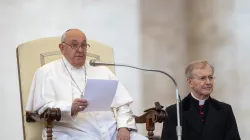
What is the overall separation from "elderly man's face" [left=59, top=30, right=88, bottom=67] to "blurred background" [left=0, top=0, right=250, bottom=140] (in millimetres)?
1148

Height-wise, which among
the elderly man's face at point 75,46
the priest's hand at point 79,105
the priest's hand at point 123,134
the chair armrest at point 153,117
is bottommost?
the priest's hand at point 123,134

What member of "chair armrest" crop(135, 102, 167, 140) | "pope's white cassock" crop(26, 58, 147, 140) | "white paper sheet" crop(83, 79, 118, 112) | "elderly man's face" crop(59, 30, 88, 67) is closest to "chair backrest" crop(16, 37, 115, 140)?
"pope's white cassock" crop(26, 58, 147, 140)

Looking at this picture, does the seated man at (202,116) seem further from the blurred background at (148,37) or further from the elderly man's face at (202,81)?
the blurred background at (148,37)

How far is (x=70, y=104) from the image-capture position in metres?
2.88

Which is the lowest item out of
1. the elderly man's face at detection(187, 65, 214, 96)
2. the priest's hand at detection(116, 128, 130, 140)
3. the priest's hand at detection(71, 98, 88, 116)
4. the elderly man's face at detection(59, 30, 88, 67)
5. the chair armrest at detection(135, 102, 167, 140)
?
the priest's hand at detection(116, 128, 130, 140)

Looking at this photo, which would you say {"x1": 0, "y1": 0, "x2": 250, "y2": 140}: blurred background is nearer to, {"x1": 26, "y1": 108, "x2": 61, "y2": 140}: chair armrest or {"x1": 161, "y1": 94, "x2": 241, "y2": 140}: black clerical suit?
{"x1": 161, "y1": 94, "x2": 241, "y2": 140}: black clerical suit

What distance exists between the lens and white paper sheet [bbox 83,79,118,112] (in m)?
2.77

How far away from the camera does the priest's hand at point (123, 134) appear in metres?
3.02

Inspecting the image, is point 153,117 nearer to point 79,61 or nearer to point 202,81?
point 202,81

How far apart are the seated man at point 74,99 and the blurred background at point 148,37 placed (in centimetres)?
108

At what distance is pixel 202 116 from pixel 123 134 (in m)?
0.64

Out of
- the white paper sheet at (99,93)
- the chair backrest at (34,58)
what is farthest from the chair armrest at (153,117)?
the chair backrest at (34,58)

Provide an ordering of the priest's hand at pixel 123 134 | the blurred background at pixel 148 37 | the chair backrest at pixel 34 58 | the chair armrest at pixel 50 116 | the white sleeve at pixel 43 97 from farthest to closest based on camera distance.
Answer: the blurred background at pixel 148 37 < the chair backrest at pixel 34 58 < the priest's hand at pixel 123 134 < the white sleeve at pixel 43 97 < the chair armrest at pixel 50 116

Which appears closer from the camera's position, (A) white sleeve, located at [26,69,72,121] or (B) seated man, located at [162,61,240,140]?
(A) white sleeve, located at [26,69,72,121]
